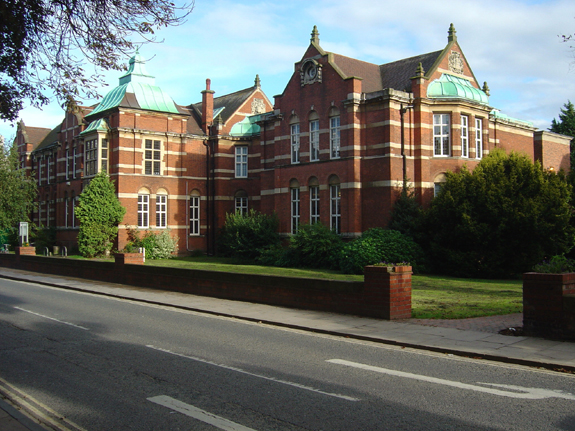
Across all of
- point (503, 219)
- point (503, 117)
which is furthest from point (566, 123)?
point (503, 219)

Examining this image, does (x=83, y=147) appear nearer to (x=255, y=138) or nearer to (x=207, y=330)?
(x=255, y=138)

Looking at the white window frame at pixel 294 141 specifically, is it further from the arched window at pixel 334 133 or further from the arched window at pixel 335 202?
the arched window at pixel 335 202

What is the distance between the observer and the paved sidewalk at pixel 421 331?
8.93 meters

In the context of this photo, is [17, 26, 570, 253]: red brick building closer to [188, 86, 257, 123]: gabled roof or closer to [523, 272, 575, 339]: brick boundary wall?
[188, 86, 257, 123]: gabled roof

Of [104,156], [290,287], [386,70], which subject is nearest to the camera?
[290,287]

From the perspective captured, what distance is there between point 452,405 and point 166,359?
189 inches

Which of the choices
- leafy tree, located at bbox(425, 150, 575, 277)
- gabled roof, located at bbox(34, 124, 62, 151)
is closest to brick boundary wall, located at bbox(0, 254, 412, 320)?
leafy tree, located at bbox(425, 150, 575, 277)

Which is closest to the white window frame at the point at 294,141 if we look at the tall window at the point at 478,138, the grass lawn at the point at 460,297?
the grass lawn at the point at 460,297

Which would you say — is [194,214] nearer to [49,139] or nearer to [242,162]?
[242,162]

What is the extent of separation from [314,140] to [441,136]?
784cm

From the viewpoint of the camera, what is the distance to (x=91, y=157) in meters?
42.5

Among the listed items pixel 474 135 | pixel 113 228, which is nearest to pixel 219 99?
pixel 113 228

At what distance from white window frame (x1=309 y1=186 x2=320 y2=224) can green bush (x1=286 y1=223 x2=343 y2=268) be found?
2.85 meters

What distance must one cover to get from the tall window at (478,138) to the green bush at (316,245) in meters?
10.4
